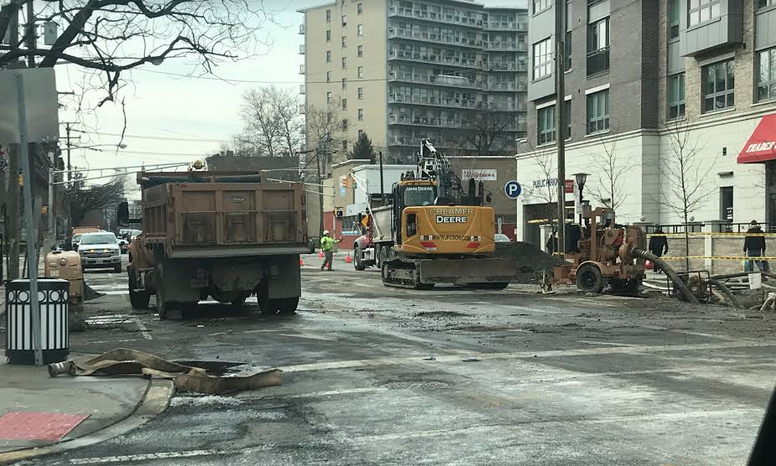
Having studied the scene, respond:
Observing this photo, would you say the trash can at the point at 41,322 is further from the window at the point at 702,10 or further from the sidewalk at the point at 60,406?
the window at the point at 702,10

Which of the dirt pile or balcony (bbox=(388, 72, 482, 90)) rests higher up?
balcony (bbox=(388, 72, 482, 90))

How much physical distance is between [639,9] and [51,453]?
3552cm

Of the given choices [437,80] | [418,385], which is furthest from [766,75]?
[437,80]

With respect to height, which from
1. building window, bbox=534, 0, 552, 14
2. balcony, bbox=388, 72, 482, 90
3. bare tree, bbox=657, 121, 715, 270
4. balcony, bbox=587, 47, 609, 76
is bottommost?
bare tree, bbox=657, 121, 715, 270

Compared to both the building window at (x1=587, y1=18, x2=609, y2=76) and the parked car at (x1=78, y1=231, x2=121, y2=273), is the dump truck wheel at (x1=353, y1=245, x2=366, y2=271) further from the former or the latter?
the building window at (x1=587, y1=18, x2=609, y2=76)

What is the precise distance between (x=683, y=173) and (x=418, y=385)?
28.8m

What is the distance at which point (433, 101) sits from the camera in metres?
127

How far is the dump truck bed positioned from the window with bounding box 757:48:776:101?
70.6 feet

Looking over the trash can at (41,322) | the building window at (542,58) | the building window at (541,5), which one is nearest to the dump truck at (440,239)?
the trash can at (41,322)

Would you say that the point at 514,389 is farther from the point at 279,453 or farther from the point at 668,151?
the point at 668,151

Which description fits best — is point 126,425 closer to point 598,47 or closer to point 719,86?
point 719,86

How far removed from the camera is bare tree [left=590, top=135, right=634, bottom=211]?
3919cm

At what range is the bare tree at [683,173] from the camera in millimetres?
35312

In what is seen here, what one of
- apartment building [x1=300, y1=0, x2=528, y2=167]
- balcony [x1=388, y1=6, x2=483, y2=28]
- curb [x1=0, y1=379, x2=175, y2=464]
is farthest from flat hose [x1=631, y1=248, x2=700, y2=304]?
balcony [x1=388, y1=6, x2=483, y2=28]
